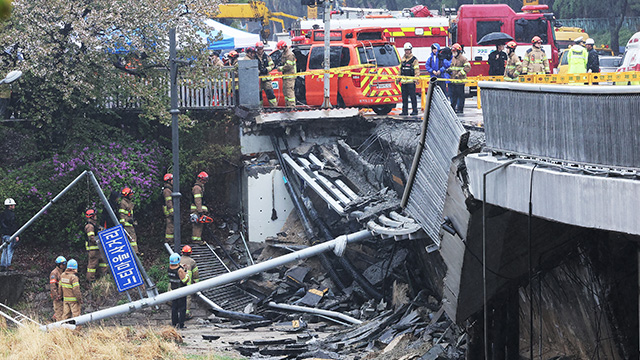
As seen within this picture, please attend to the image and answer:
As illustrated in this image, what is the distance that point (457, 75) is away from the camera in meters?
19.0

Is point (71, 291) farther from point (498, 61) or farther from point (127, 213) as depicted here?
point (498, 61)

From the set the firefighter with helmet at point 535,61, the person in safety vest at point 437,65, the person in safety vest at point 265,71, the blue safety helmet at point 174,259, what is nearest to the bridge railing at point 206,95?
the person in safety vest at point 265,71

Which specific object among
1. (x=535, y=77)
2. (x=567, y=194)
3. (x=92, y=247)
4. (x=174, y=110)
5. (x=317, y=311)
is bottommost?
(x=317, y=311)

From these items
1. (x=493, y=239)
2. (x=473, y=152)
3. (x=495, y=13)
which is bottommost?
(x=493, y=239)

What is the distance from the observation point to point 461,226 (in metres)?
9.24

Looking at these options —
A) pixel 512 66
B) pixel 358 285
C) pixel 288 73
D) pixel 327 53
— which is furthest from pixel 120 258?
pixel 512 66

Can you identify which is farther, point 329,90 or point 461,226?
point 329,90

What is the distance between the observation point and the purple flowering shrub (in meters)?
17.6

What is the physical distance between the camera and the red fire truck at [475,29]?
23891 mm

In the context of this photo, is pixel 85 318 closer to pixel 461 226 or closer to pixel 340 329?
pixel 340 329

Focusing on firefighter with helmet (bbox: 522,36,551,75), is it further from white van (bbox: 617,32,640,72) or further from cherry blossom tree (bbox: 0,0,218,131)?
cherry blossom tree (bbox: 0,0,218,131)

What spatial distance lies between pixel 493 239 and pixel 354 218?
6.28 m

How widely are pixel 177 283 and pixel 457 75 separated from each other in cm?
855

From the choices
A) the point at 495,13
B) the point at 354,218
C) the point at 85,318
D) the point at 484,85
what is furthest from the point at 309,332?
the point at 495,13
